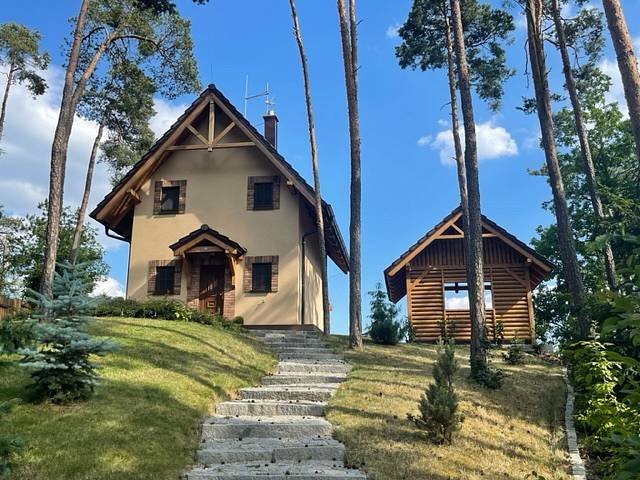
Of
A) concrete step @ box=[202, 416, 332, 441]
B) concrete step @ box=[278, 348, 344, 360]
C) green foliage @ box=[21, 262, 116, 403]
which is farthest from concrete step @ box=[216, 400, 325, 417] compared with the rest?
concrete step @ box=[278, 348, 344, 360]

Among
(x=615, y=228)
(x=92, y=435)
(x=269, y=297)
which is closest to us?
(x=92, y=435)

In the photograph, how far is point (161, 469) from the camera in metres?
6.31

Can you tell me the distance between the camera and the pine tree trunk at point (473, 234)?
11.6 meters

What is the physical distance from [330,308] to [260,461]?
12.6m

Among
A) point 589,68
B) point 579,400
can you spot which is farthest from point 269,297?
point 589,68

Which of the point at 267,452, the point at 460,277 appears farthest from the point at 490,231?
the point at 267,452

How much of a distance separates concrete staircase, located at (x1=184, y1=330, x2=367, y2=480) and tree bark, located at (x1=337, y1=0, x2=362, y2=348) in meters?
4.05

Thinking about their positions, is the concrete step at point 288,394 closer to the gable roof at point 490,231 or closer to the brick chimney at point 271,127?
the gable roof at point 490,231

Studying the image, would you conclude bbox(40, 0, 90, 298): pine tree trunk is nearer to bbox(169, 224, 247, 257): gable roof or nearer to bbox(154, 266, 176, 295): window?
bbox(169, 224, 247, 257): gable roof

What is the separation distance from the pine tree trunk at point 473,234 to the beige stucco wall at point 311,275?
23.3ft

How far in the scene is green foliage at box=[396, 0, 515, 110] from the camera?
19.6m

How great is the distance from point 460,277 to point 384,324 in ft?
14.2

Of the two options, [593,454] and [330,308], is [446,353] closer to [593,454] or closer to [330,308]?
[593,454]

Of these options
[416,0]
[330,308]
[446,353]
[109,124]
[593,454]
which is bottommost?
[593,454]
